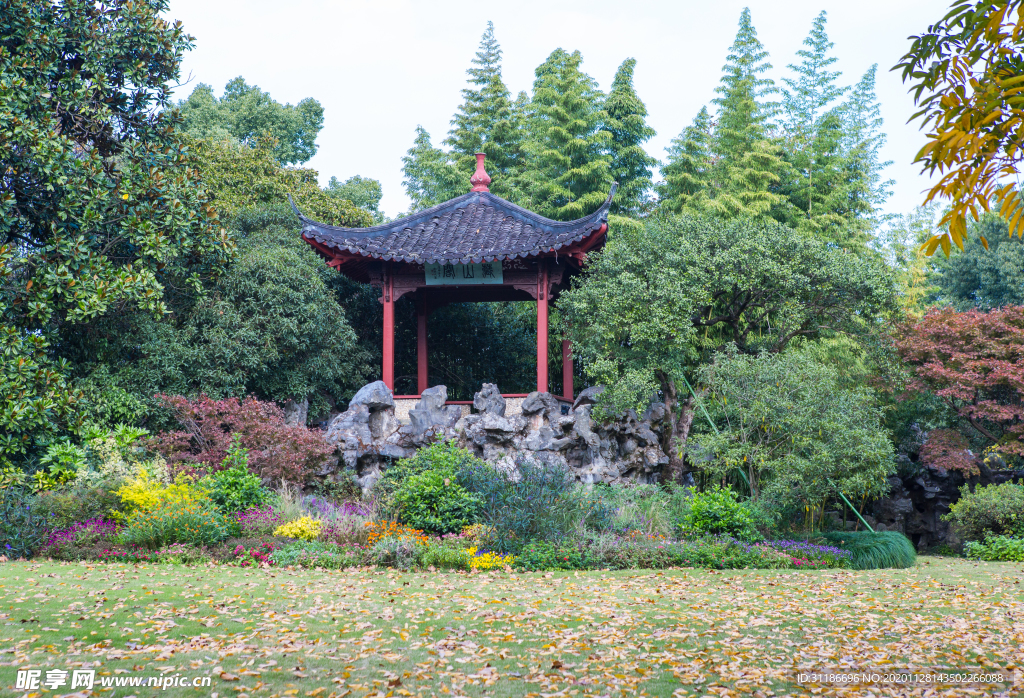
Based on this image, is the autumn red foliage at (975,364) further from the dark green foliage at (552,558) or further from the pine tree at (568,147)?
the pine tree at (568,147)

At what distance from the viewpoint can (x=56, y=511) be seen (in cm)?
877

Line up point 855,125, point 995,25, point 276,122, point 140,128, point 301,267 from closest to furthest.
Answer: point 995,25 → point 140,128 → point 301,267 → point 855,125 → point 276,122

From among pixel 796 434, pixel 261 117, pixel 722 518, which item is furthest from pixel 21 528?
pixel 261 117

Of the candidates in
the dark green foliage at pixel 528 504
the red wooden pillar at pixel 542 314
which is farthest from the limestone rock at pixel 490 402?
the dark green foliage at pixel 528 504

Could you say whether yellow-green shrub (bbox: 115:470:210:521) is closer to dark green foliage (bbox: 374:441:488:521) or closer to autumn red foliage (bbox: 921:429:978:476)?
dark green foliage (bbox: 374:441:488:521)

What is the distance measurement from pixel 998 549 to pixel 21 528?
12.7 metres

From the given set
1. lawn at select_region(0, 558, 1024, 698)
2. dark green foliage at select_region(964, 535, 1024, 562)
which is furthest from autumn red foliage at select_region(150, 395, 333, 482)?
dark green foliage at select_region(964, 535, 1024, 562)

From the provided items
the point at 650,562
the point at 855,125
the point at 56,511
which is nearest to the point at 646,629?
the point at 650,562

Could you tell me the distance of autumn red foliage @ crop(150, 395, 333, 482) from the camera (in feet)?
33.8

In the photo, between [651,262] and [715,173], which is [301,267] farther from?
[715,173]

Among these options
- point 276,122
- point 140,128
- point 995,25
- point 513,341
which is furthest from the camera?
point 276,122

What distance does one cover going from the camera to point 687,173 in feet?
62.4

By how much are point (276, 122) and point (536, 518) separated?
84.9ft

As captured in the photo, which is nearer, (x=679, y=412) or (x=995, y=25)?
(x=995, y=25)
